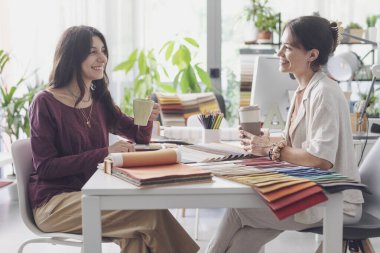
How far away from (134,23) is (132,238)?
3.39 meters

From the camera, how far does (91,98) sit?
2.38 meters

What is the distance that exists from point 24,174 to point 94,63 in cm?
54

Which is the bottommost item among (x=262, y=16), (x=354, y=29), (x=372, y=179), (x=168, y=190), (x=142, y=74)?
(x=372, y=179)

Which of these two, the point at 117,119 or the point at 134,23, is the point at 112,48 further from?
the point at 117,119

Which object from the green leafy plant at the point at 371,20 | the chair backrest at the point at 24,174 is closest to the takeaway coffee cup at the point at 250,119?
the chair backrest at the point at 24,174

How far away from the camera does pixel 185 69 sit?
15.6 ft

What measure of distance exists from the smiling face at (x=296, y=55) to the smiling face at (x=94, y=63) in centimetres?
75

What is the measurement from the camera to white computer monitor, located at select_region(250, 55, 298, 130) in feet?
9.27

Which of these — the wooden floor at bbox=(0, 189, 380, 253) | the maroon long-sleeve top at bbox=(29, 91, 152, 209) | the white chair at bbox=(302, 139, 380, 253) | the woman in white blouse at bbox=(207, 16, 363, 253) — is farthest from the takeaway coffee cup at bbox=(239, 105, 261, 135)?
the wooden floor at bbox=(0, 189, 380, 253)

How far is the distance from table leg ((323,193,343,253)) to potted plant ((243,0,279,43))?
12.1ft

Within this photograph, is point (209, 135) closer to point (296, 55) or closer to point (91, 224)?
point (296, 55)

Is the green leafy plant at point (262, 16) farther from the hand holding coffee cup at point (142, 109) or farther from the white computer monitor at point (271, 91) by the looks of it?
the hand holding coffee cup at point (142, 109)

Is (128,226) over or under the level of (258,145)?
under

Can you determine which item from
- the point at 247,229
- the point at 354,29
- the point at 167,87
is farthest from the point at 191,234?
the point at 354,29
